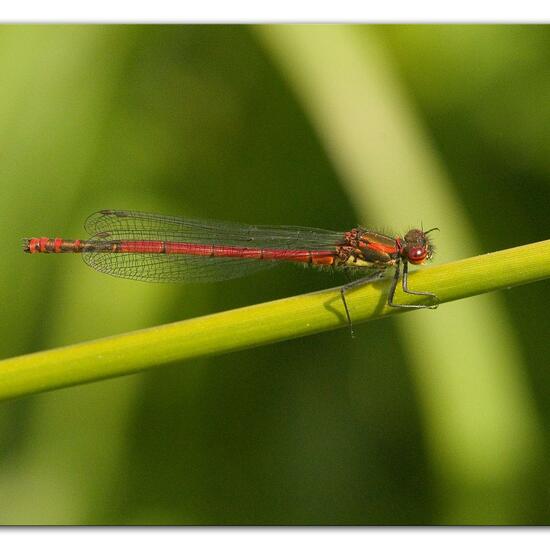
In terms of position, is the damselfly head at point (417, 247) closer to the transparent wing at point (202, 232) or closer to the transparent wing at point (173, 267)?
the transparent wing at point (202, 232)

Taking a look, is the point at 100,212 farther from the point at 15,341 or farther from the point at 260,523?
the point at 260,523

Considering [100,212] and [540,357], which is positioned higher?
[100,212]

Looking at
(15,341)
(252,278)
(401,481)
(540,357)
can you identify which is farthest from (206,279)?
(540,357)
